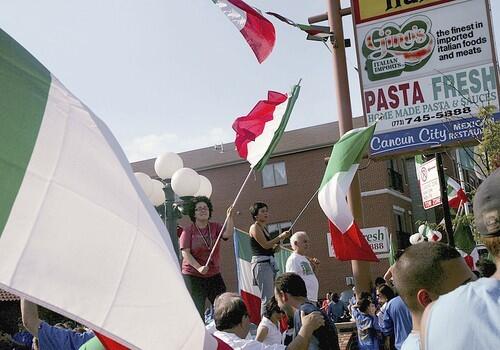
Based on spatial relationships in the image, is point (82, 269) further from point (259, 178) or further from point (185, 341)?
point (259, 178)

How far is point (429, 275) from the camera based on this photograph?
99.6 inches

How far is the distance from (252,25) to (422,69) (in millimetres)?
4466

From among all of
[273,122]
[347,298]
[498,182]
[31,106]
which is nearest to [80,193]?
[31,106]

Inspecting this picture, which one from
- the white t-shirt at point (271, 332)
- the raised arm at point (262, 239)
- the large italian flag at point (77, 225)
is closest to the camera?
the large italian flag at point (77, 225)

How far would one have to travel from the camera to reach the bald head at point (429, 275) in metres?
2.51

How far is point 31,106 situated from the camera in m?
2.24

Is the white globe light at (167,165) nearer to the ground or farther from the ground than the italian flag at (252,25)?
nearer to the ground

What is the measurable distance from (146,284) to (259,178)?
3172 cm

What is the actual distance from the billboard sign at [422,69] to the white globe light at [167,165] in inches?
144

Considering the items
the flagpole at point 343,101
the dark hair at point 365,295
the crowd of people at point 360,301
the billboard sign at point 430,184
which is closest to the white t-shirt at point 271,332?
the crowd of people at point 360,301

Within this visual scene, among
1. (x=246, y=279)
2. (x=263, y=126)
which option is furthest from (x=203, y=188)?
Result: (x=263, y=126)

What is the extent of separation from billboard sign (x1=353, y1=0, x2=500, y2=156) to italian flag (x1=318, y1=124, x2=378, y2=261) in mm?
3547

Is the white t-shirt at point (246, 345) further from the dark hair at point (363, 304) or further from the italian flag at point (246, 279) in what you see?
the dark hair at point (363, 304)

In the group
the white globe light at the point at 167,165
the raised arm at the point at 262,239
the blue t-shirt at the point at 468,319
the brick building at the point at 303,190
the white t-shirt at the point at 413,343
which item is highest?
the white globe light at the point at 167,165
